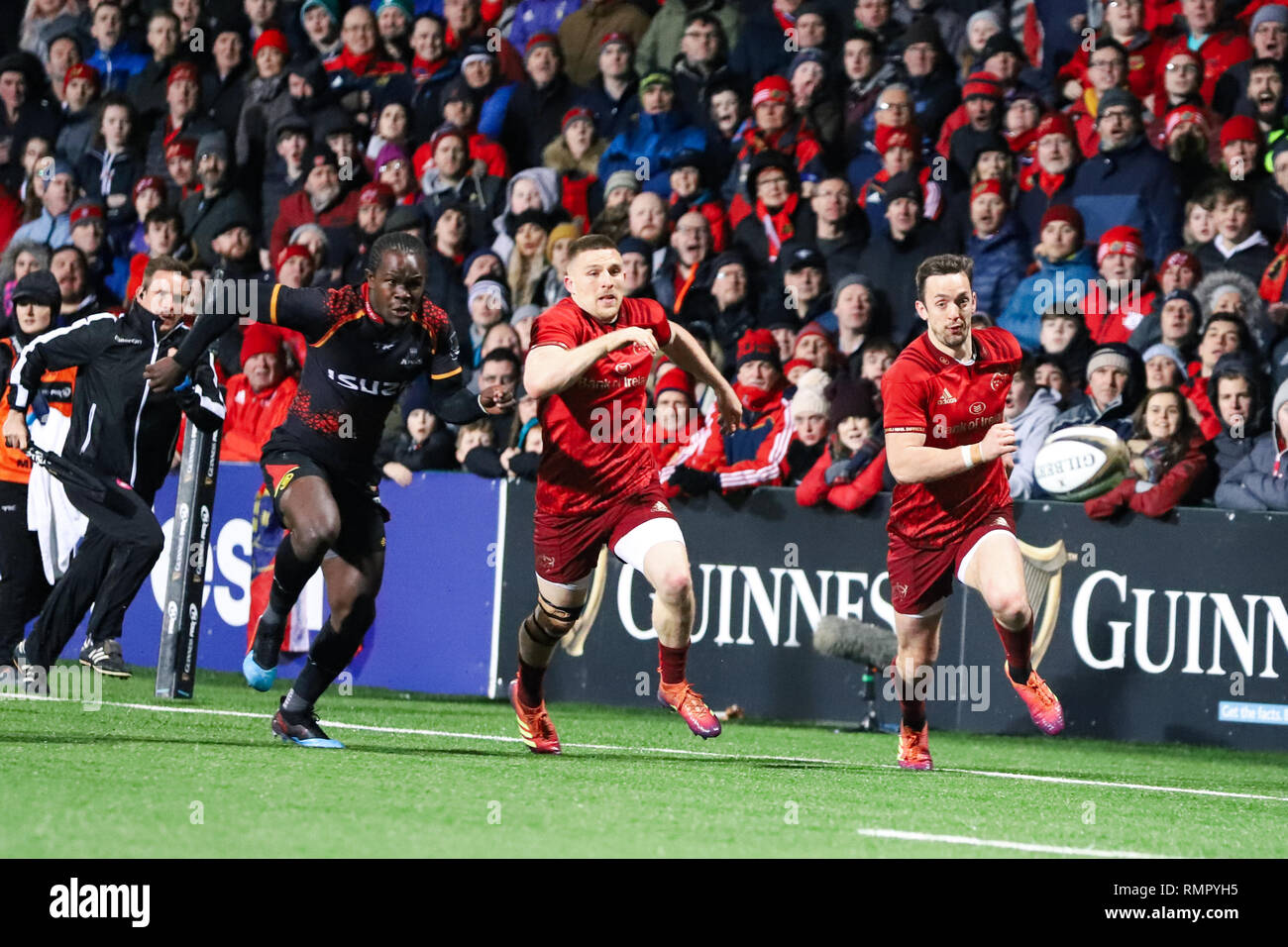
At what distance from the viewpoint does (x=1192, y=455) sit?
10.8 meters

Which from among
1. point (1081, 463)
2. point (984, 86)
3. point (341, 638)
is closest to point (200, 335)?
point (341, 638)

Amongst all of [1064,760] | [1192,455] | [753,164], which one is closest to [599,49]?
[753,164]

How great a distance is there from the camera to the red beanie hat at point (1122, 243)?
12062 mm

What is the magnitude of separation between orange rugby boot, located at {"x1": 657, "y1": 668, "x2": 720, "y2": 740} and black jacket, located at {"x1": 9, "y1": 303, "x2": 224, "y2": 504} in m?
3.60

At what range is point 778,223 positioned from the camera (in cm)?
1359

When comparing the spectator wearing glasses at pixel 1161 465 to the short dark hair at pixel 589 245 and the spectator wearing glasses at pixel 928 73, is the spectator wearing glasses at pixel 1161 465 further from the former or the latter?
the short dark hair at pixel 589 245

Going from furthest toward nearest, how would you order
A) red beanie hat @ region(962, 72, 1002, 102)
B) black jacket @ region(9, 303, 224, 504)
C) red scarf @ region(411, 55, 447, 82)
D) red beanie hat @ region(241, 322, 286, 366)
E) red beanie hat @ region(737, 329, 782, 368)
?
1. red scarf @ region(411, 55, 447, 82)
2. red beanie hat @ region(241, 322, 286, 366)
3. red beanie hat @ region(962, 72, 1002, 102)
4. red beanie hat @ region(737, 329, 782, 368)
5. black jacket @ region(9, 303, 224, 504)

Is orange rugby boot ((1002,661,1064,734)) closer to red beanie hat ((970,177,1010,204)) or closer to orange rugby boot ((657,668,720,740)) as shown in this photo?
orange rugby boot ((657,668,720,740))

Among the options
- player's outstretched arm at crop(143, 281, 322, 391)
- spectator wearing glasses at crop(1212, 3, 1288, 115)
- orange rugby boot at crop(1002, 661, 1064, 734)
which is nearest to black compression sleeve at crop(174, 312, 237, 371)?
player's outstretched arm at crop(143, 281, 322, 391)

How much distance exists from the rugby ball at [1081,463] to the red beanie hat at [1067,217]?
65.9 inches

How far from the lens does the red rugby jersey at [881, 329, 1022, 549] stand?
27.6ft

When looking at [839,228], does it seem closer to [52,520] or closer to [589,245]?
[589,245]

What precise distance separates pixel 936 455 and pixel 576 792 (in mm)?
2229
